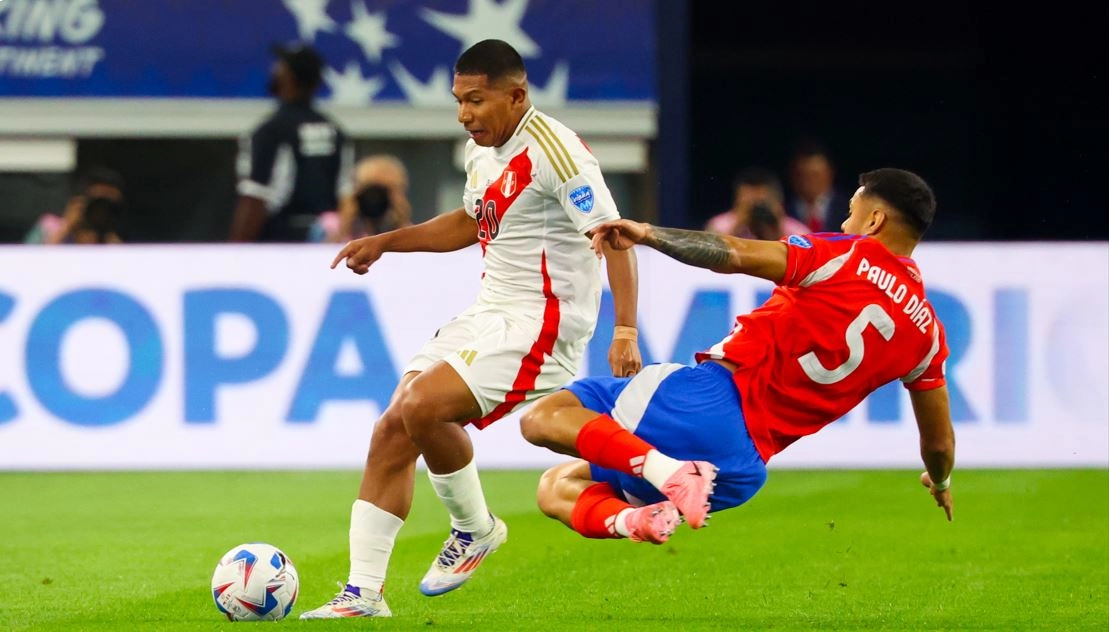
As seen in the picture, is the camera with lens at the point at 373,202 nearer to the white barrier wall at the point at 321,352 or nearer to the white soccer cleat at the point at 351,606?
the white barrier wall at the point at 321,352

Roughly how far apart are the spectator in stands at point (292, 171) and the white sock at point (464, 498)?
6686 millimetres

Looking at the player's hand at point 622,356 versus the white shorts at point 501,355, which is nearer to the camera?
the player's hand at point 622,356

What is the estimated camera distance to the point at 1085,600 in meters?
6.15

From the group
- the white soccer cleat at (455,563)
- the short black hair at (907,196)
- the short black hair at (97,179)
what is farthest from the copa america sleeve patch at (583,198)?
the short black hair at (97,179)

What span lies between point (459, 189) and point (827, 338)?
7866 millimetres

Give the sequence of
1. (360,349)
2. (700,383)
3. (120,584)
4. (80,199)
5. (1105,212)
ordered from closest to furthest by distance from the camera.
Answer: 1. (700,383)
2. (120,584)
3. (360,349)
4. (80,199)
5. (1105,212)

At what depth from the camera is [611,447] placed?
5156 millimetres

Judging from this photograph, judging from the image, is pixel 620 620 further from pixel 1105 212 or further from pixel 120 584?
pixel 1105 212

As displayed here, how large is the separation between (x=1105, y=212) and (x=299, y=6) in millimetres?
7325

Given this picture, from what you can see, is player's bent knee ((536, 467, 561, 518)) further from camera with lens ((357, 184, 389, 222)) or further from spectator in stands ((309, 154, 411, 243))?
camera with lens ((357, 184, 389, 222))

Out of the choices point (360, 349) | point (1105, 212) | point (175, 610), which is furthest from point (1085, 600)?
point (1105, 212)

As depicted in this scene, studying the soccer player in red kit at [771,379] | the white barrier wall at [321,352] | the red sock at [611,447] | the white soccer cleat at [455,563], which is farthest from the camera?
the white barrier wall at [321,352]

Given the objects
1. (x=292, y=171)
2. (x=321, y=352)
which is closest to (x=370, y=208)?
(x=292, y=171)

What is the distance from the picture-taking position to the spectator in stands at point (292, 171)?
490 inches
